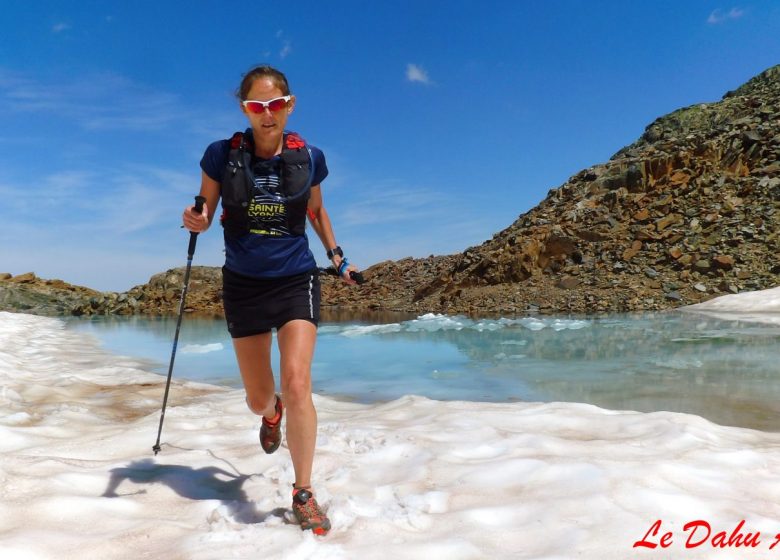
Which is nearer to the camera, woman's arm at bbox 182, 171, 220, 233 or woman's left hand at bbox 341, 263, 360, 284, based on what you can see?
woman's arm at bbox 182, 171, 220, 233

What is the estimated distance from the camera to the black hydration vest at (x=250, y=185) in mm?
3234

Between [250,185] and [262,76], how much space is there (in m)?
0.69

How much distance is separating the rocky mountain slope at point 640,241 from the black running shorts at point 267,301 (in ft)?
68.9

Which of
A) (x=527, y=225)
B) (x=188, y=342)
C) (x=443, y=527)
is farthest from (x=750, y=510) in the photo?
(x=527, y=225)

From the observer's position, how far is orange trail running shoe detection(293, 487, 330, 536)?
2770 millimetres

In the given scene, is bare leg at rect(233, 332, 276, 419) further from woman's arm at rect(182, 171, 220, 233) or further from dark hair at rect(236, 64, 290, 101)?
dark hair at rect(236, 64, 290, 101)

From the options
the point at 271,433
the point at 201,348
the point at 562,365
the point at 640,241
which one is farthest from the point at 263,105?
the point at 640,241

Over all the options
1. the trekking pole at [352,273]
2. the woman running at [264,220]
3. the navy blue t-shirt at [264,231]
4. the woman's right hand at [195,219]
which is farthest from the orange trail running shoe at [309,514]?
the woman's right hand at [195,219]

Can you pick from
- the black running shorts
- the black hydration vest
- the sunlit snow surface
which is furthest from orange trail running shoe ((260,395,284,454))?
the black hydration vest

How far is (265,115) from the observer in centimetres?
330

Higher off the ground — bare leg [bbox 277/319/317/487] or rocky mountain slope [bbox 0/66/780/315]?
rocky mountain slope [bbox 0/66/780/315]

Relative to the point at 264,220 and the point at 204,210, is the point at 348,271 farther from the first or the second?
the point at 204,210

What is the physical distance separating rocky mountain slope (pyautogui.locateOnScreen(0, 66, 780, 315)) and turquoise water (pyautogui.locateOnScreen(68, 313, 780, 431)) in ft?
26.8

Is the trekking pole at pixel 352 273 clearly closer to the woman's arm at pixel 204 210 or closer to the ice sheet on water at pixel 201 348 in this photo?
the woman's arm at pixel 204 210
